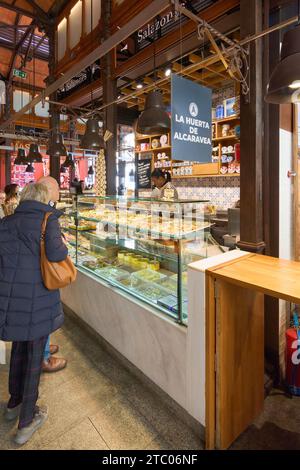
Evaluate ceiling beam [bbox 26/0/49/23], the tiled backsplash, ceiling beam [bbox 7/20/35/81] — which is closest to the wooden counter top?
the tiled backsplash

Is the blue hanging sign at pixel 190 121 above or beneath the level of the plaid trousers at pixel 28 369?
above

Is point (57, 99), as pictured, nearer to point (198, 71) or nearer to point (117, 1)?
point (117, 1)

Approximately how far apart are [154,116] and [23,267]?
202 cm

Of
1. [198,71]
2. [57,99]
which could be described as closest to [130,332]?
[198,71]

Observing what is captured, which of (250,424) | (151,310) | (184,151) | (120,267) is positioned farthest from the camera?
(120,267)

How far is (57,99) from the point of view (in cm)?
704

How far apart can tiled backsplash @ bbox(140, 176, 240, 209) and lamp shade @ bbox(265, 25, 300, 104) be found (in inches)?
181

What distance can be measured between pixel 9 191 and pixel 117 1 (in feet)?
11.4

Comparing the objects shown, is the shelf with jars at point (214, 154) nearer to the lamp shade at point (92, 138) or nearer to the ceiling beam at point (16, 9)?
the lamp shade at point (92, 138)

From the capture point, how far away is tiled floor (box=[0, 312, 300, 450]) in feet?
6.59

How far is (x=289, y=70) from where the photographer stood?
5.65ft

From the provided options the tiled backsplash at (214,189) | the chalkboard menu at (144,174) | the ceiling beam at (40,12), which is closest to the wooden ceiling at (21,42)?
the ceiling beam at (40,12)

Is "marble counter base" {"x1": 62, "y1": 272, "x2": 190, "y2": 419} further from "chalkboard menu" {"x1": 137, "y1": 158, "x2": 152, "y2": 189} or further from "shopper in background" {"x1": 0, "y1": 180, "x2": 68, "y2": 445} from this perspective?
"chalkboard menu" {"x1": 137, "y1": 158, "x2": 152, "y2": 189}

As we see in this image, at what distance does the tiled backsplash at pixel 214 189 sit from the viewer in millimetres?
6550
